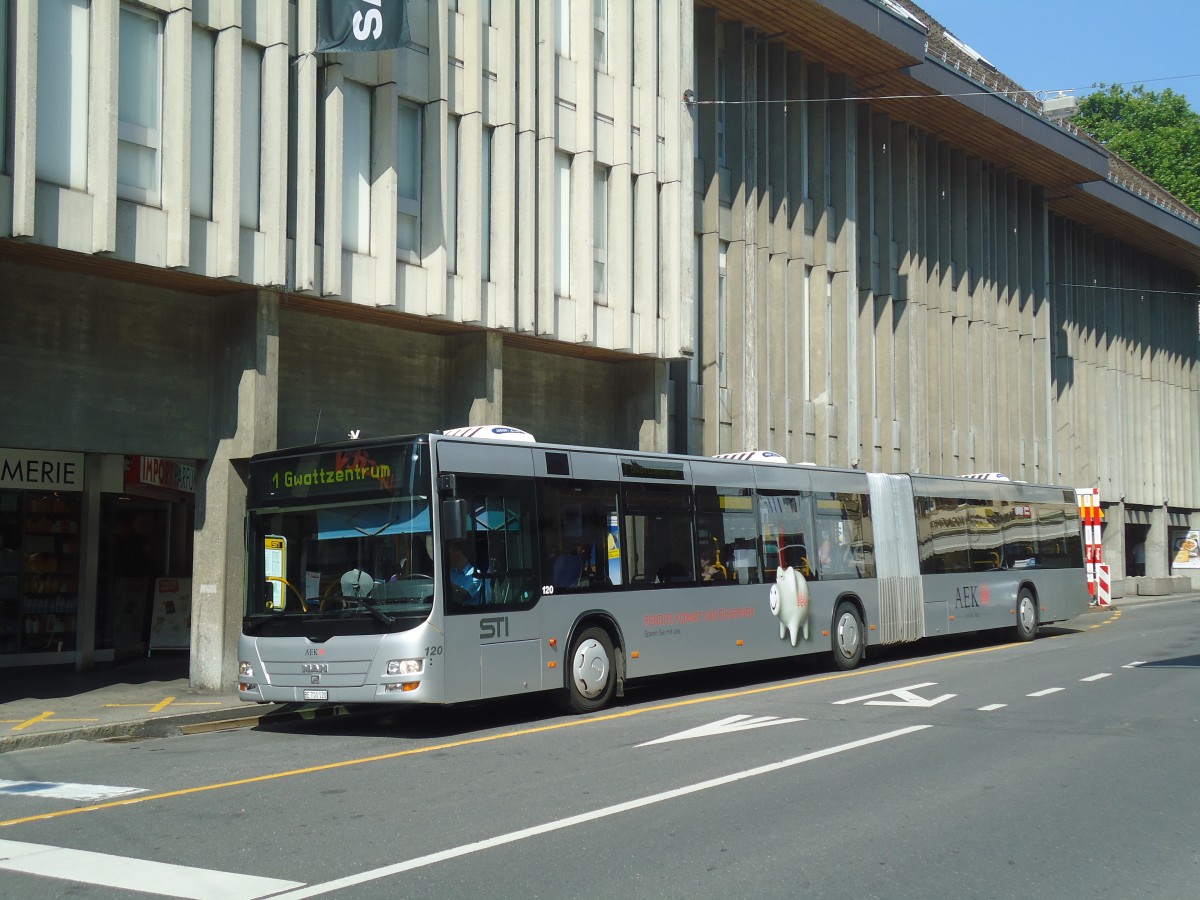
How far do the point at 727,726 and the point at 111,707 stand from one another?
23.4 ft

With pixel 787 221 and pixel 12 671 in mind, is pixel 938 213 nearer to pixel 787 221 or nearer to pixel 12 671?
pixel 787 221

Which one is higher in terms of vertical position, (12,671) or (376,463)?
(376,463)

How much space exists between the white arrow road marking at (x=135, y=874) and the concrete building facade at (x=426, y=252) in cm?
845

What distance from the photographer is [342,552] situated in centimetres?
1252

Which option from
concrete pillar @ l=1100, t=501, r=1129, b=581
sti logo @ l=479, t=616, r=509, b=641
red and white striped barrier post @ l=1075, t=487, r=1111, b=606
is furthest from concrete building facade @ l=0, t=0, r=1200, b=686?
concrete pillar @ l=1100, t=501, r=1129, b=581

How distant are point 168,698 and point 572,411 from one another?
9.69m

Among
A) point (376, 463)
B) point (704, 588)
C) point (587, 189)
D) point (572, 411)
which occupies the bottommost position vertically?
point (704, 588)

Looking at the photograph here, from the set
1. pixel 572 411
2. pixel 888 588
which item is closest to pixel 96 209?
pixel 572 411

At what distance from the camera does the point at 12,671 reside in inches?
707

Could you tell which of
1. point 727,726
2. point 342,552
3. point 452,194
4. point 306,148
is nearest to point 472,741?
point 342,552

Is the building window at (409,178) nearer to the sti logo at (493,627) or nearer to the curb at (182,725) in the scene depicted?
the curb at (182,725)

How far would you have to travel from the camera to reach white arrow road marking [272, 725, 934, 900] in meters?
6.51

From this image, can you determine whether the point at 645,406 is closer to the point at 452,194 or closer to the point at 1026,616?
the point at 452,194

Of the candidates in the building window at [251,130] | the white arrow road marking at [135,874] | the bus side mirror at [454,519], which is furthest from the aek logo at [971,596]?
the white arrow road marking at [135,874]
